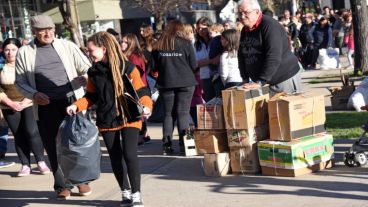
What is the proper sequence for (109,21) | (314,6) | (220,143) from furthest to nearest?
(109,21) → (314,6) → (220,143)

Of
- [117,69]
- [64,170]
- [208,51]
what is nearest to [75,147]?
[64,170]

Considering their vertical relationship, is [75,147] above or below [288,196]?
above

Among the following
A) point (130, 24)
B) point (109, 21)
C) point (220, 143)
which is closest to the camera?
point (220, 143)

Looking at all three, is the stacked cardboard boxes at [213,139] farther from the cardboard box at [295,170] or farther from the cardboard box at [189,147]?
the cardboard box at [189,147]

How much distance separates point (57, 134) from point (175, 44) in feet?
8.64

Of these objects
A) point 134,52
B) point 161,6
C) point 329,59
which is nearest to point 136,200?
point 134,52

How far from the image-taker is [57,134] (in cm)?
709

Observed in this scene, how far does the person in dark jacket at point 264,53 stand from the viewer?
7.31 meters

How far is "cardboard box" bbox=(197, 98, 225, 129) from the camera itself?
7.68m

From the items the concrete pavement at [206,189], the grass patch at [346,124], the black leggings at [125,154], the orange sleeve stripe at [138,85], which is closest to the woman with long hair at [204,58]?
the concrete pavement at [206,189]

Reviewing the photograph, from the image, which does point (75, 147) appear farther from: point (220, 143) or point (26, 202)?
point (220, 143)

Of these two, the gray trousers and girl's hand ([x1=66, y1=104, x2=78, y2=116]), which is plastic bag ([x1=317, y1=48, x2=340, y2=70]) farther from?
girl's hand ([x1=66, y1=104, x2=78, y2=116])

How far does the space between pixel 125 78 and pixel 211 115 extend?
1509 mm

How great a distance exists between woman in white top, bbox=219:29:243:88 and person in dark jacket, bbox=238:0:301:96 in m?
1.35
